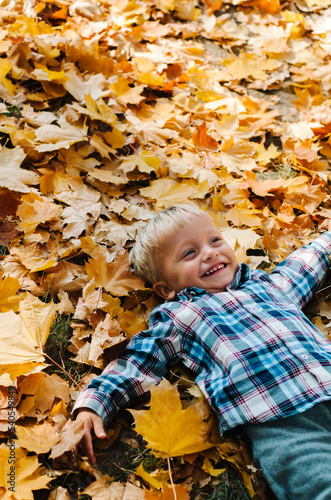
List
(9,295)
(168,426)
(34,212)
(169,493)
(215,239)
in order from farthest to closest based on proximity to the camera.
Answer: (34,212) → (215,239) → (9,295) → (168,426) → (169,493)

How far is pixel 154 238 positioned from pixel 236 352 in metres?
0.70

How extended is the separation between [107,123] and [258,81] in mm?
1702

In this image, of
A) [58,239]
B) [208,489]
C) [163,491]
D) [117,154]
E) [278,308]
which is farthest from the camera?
[117,154]

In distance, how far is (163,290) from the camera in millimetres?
2080

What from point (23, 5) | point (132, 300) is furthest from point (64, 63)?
point (132, 300)

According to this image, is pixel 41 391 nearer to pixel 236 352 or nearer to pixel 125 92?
pixel 236 352

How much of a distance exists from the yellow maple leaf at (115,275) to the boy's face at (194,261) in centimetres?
14

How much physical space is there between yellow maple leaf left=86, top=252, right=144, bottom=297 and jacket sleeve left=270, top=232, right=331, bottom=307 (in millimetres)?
737

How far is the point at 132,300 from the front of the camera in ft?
7.07

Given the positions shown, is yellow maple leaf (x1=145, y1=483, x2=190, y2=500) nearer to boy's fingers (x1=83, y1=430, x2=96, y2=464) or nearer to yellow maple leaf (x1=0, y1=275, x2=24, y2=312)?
boy's fingers (x1=83, y1=430, x2=96, y2=464)

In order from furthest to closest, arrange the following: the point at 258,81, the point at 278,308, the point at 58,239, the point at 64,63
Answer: the point at 258,81 < the point at 64,63 < the point at 58,239 < the point at 278,308

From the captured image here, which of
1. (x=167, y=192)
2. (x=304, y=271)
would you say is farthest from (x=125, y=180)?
(x=304, y=271)

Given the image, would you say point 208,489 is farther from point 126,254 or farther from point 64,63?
point 64,63

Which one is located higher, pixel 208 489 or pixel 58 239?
pixel 58 239
